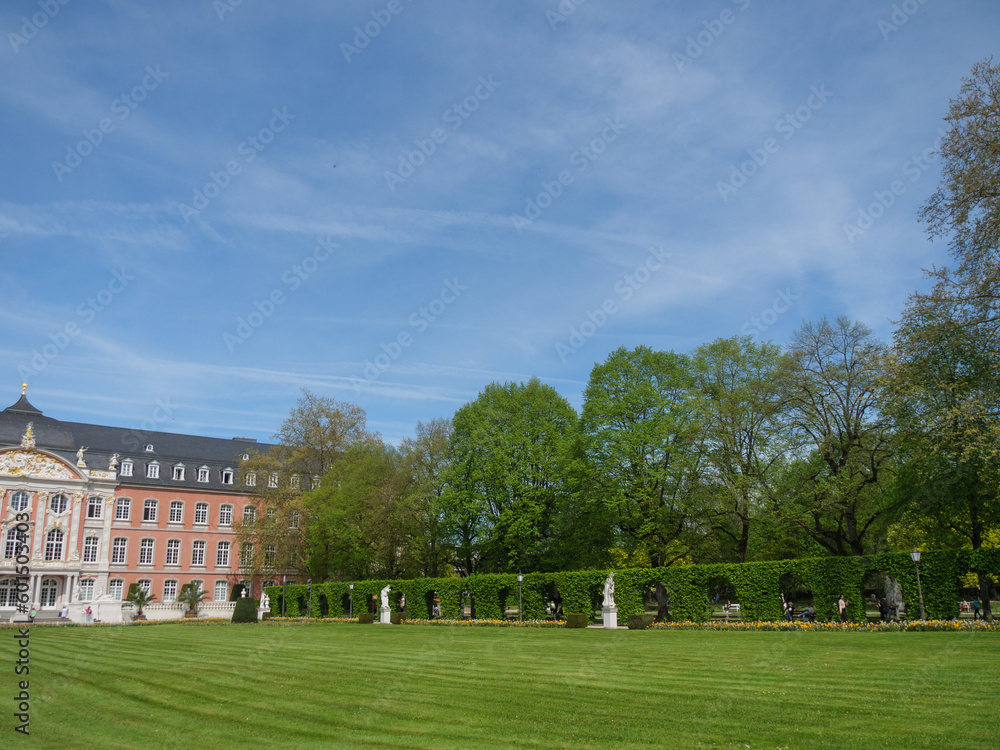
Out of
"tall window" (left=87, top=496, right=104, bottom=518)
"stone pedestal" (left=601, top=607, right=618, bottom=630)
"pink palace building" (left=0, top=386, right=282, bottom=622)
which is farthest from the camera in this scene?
"tall window" (left=87, top=496, right=104, bottom=518)

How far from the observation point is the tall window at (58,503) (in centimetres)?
6788

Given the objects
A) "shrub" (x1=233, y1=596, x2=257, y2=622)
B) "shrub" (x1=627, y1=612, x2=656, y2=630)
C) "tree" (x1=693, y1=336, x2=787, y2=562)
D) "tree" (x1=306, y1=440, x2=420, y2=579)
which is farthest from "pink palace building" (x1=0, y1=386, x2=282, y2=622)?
"tree" (x1=693, y1=336, x2=787, y2=562)

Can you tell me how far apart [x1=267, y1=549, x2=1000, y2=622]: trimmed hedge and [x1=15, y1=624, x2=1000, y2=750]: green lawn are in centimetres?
968

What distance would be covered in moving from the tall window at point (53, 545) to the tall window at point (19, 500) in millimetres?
3355

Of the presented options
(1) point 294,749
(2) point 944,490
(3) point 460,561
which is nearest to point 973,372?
(2) point 944,490

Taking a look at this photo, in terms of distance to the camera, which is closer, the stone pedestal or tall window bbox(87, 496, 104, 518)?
the stone pedestal

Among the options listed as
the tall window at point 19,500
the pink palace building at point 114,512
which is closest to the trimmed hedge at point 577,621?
the pink palace building at point 114,512

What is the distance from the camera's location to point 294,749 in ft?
32.5

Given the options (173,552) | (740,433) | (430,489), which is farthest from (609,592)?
(173,552)

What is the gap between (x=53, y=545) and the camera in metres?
67.9

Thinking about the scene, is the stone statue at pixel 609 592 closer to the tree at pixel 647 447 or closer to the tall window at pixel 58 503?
the tree at pixel 647 447

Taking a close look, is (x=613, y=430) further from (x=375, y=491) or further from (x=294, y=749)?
(x=294, y=749)

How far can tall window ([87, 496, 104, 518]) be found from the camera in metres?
70.7

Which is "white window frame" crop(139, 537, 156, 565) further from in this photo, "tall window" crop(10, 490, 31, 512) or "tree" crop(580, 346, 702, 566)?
"tree" crop(580, 346, 702, 566)
